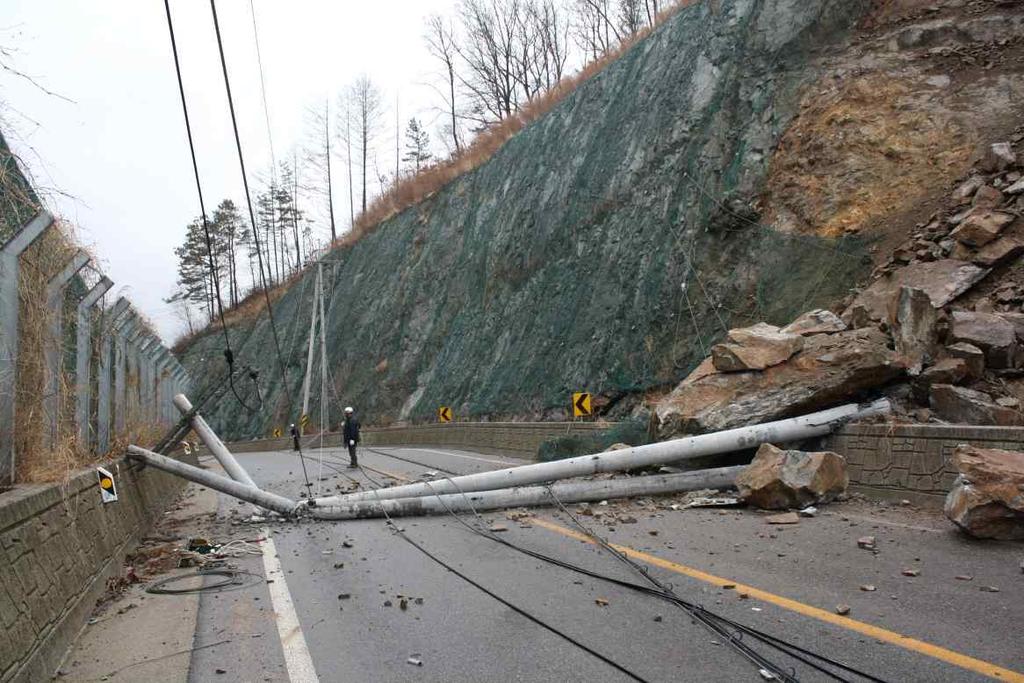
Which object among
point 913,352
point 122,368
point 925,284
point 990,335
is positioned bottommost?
point 913,352

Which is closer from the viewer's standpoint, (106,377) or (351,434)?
(106,377)

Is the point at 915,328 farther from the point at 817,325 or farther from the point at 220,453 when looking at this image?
the point at 220,453

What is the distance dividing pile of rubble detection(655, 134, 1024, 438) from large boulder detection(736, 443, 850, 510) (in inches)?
56.0

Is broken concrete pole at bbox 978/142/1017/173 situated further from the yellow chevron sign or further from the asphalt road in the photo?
the yellow chevron sign

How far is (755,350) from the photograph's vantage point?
11.2m

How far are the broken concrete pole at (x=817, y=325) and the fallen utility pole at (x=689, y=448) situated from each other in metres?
1.80

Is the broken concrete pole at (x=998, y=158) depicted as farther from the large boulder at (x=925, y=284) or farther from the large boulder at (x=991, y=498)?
the large boulder at (x=991, y=498)

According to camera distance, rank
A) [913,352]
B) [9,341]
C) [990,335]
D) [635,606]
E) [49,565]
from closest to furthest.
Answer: [49,565] < [635,606] < [9,341] < [990,335] < [913,352]

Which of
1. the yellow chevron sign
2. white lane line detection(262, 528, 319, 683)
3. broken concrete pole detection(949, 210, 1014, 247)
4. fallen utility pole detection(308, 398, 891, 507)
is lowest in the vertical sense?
white lane line detection(262, 528, 319, 683)

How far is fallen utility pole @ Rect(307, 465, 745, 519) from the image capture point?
992 cm

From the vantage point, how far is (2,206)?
6.39m

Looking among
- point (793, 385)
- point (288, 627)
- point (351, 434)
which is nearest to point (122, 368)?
point (288, 627)

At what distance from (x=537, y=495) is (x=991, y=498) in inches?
208

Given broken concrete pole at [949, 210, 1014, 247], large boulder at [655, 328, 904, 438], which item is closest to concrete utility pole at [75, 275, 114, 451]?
large boulder at [655, 328, 904, 438]
